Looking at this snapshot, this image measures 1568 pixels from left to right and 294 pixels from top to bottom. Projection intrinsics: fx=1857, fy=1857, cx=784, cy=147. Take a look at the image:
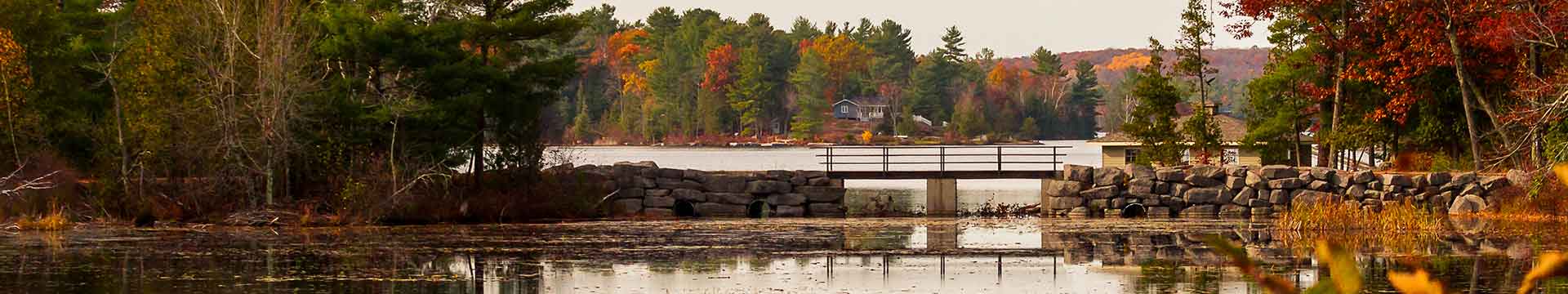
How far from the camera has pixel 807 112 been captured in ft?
370

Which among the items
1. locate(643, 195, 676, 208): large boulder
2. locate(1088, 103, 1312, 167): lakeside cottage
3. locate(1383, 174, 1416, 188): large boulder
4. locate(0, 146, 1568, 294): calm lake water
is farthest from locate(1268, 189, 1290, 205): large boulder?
locate(643, 195, 676, 208): large boulder

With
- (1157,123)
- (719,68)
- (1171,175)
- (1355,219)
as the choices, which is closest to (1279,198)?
(1171,175)

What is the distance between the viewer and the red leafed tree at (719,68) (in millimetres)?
115000

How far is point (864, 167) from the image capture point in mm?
68875

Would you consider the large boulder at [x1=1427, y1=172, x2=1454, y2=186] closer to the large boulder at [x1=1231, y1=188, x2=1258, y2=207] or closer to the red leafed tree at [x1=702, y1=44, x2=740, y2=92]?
the large boulder at [x1=1231, y1=188, x2=1258, y2=207]

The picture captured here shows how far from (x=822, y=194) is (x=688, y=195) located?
2.96 meters

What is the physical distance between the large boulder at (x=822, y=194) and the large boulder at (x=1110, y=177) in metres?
5.34

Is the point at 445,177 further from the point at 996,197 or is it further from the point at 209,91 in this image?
the point at 996,197

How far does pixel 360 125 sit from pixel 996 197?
74.9 feet

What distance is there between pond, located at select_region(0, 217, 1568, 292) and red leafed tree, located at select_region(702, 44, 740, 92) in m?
82.4

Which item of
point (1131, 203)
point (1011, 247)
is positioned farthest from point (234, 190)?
point (1131, 203)

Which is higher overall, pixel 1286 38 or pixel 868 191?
pixel 1286 38

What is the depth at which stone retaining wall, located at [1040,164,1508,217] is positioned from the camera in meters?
35.5

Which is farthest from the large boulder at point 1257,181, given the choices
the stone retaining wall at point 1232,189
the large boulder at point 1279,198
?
the large boulder at point 1279,198
